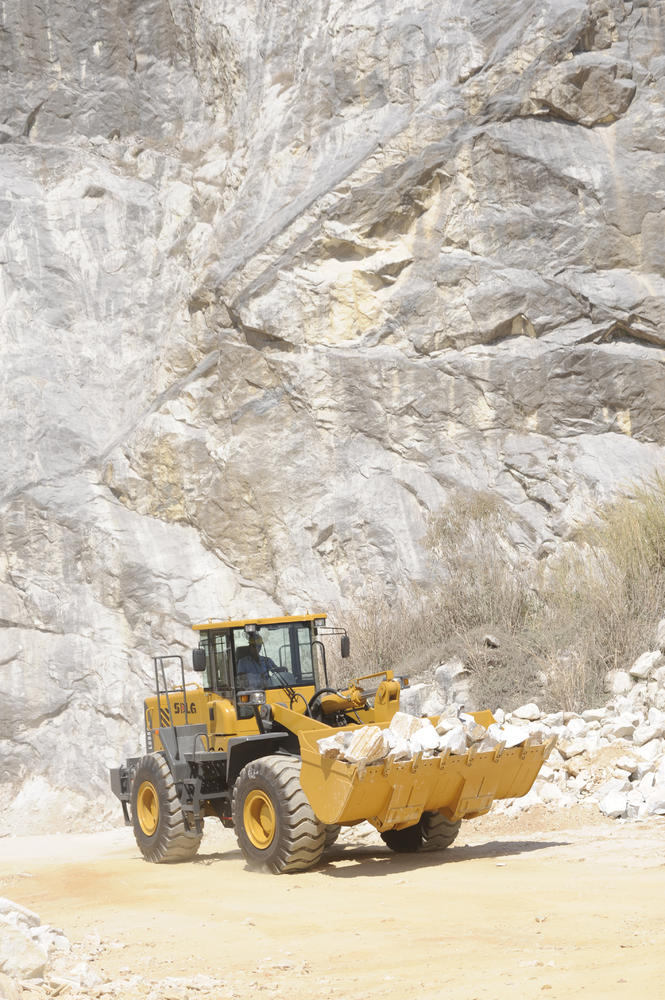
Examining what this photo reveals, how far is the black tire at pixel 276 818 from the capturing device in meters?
8.71

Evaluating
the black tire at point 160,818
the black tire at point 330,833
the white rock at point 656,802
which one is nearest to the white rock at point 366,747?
the black tire at point 330,833

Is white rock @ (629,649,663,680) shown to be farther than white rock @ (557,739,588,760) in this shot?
Yes

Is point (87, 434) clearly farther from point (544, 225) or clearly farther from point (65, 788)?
point (544, 225)

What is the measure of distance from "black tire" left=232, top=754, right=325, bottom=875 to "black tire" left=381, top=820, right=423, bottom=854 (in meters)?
1.28

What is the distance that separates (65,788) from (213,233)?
12824 millimetres

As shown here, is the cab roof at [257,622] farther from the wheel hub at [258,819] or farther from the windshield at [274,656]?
the wheel hub at [258,819]

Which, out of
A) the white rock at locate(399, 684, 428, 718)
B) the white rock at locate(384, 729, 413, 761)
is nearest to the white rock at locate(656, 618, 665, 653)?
the white rock at locate(399, 684, 428, 718)

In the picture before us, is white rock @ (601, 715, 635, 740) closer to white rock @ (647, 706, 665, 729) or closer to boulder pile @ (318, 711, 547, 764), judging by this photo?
white rock @ (647, 706, 665, 729)

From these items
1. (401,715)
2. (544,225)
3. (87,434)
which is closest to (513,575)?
(544,225)

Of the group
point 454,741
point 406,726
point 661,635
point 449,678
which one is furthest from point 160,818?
point 661,635

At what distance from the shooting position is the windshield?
33.9ft

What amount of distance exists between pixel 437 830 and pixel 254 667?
227 centimetres

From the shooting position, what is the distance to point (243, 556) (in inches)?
891

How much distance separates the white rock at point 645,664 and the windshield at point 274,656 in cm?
480
